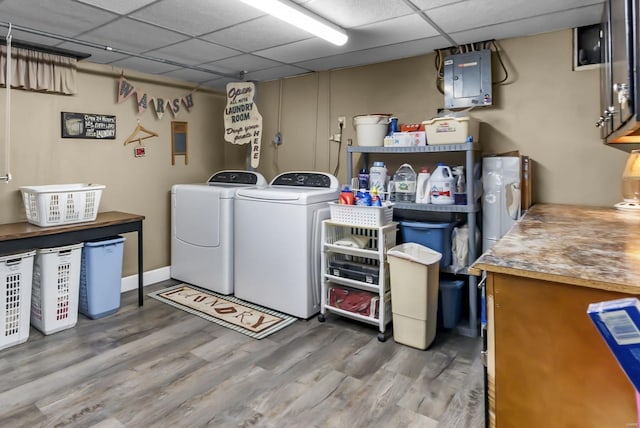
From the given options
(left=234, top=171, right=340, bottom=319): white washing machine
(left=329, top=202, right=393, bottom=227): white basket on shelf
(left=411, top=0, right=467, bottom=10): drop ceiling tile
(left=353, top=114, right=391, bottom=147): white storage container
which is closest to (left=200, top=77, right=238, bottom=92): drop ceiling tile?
(left=234, top=171, right=340, bottom=319): white washing machine

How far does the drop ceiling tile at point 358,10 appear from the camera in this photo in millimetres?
2379

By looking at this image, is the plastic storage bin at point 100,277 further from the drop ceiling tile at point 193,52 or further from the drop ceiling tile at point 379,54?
the drop ceiling tile at point 379,54

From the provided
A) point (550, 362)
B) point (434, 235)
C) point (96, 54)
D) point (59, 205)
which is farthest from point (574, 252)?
point (96, 54)

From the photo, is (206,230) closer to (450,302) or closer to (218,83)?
(218,83)

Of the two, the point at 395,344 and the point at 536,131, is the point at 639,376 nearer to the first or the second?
the point at 395,344

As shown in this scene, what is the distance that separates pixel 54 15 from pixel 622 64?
10.4ft

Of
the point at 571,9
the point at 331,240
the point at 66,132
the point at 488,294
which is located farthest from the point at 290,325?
the point at 571,9

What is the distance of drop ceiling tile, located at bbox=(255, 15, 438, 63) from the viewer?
276cm

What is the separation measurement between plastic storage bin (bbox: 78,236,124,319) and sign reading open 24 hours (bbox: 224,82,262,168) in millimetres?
1567

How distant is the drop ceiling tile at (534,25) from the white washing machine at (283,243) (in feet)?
5.28

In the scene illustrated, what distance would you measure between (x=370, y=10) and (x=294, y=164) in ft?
7.29

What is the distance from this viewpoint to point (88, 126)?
3725 mm

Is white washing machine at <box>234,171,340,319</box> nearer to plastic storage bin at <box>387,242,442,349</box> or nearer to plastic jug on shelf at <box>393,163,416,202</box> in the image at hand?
plastic jug on shelf at <box>393,163,416,202</box>

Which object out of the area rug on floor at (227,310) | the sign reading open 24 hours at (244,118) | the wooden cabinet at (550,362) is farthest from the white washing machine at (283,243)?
the wooden cabinet at (550,362)
